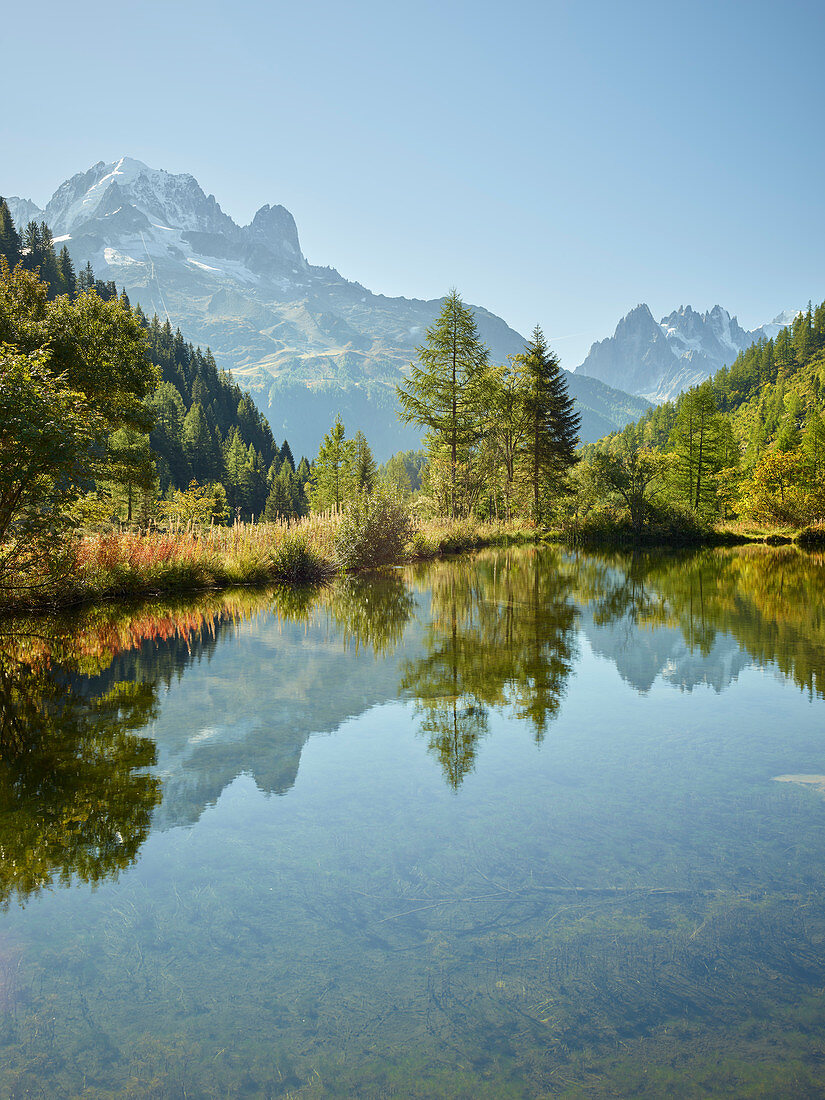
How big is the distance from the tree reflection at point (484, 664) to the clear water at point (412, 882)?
0.06m

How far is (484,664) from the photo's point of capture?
6922mm

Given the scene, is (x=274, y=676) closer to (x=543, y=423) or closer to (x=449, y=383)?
(x=449, y=383)

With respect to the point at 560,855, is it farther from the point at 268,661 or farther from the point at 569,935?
the point at 268,661

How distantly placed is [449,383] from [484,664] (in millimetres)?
24479

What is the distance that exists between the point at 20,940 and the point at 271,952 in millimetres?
1013

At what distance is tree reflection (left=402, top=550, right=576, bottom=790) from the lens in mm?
5027

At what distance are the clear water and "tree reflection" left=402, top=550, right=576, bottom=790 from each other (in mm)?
61

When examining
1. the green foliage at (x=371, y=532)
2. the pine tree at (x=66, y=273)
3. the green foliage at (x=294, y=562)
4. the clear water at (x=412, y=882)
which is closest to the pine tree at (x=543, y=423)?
the green foliage at (x=371, y=532)

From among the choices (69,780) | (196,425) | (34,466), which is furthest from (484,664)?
(196,425)

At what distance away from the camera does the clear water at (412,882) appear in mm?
2020

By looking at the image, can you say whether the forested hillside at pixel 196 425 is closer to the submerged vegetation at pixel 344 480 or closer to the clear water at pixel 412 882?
the submerged vegetation at pixel 344 480

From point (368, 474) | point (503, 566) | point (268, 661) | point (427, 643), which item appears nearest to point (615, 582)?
point (503, 566)

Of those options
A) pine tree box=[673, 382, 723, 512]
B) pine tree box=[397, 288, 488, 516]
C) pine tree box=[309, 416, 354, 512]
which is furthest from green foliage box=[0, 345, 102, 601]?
pine tree box=[309, 416, 354, 512]

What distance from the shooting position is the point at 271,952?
2490 mm
